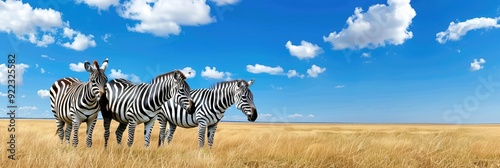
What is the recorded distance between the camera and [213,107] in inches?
417

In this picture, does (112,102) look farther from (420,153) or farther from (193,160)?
(420,153)

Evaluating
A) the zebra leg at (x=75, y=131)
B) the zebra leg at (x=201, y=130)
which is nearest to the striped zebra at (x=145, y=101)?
the zebra leg at (x=75, y=131)

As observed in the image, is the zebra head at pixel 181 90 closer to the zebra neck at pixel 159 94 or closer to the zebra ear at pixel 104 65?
the zebra neck at pixel 159 94

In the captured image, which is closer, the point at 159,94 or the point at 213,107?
the point at 159,94

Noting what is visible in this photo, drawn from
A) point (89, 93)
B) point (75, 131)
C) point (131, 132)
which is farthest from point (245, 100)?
point (75, 131)

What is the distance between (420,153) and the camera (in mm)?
9602

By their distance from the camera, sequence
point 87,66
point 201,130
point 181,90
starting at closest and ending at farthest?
1. point 87,66
2. point 181,90
3. point 201,130

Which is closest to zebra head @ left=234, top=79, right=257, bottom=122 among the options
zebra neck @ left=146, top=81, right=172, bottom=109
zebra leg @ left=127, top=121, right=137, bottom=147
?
zebra neck @ left=146, top=81, right=172, bottom=109

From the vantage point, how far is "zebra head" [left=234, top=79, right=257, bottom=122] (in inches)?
392

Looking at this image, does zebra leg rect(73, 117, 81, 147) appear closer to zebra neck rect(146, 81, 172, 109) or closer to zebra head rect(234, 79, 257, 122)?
zebra neck rect(146, 81, 172, 109)

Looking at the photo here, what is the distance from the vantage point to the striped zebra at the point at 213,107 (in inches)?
396

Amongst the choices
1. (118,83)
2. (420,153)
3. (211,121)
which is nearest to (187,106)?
(211,121)

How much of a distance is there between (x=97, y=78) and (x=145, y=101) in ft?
5.59

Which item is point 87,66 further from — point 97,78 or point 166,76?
point 166,76
